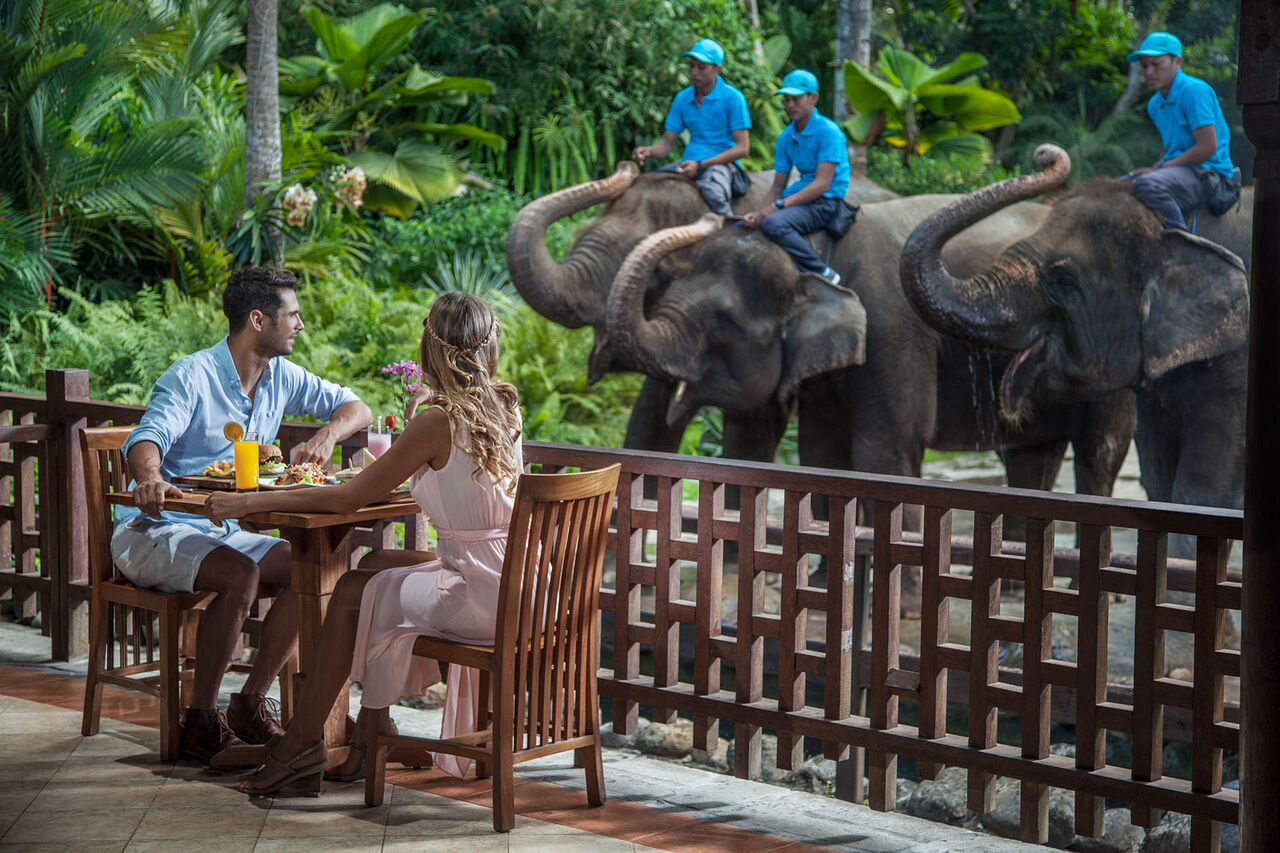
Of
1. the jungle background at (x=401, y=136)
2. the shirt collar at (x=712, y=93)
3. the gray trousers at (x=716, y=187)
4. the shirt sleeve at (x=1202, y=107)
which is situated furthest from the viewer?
the jungle background at (x=401, y=136)

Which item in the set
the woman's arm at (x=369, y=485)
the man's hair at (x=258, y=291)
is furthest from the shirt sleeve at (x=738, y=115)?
the woman's arm at (x=369, y=485)

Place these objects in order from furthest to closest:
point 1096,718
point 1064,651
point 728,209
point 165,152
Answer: point 165,152
point 728,209
point 1064,651
point 1096,718

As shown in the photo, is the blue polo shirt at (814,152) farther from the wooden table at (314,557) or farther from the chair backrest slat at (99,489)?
the wooden table at (314,557)

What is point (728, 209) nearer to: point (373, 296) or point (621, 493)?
point (373, 296)

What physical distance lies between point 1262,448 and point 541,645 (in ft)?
6.72

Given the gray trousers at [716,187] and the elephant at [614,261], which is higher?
the gray trousers at [716,187]

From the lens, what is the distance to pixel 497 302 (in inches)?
628

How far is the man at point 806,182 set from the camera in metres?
10.3

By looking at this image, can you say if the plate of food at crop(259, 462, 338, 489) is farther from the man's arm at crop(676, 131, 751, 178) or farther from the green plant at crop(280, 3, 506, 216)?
the green plant at crop(280, 3, 506, 216)

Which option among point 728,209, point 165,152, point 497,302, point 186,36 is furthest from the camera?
point 497,302

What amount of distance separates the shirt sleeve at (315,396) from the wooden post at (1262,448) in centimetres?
313

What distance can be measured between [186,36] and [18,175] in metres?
1.94

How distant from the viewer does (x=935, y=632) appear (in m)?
5.02

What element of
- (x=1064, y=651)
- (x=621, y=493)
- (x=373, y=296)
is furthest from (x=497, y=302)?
(x=621, y=493)
